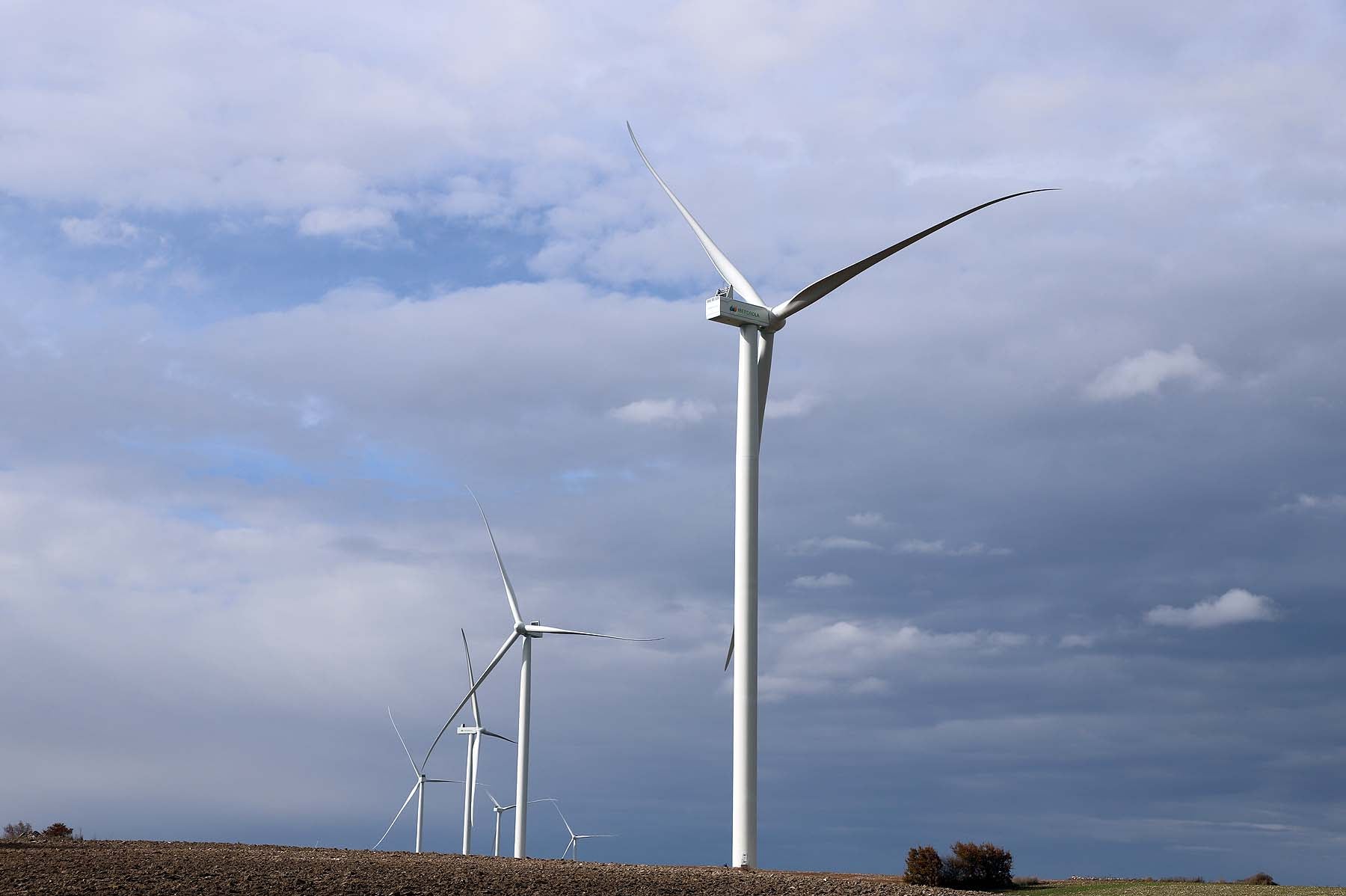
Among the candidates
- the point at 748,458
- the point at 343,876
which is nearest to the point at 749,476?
the point at 748,458

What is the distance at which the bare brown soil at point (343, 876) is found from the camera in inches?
953

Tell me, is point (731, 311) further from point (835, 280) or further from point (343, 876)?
point (343, 876)

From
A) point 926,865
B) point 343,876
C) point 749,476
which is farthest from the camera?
point 926,865

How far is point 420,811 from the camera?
90375 millimetres

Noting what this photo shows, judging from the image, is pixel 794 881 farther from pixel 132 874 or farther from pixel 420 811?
pixel 420 811

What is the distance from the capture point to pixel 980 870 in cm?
4619

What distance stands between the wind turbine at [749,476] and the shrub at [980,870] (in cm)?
1408

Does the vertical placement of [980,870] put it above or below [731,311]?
below

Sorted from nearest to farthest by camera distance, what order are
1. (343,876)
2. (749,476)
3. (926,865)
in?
1. (343,876)
2. (749,476)
3. (926,865)

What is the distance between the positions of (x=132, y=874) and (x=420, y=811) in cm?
6783

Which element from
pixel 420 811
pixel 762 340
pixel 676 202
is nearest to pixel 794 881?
pixel 762 340

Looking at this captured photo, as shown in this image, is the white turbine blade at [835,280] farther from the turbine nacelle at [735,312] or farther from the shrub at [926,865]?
the shrub at [926,865]

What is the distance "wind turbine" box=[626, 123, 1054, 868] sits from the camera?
114 feet

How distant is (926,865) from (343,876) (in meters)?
25.7
